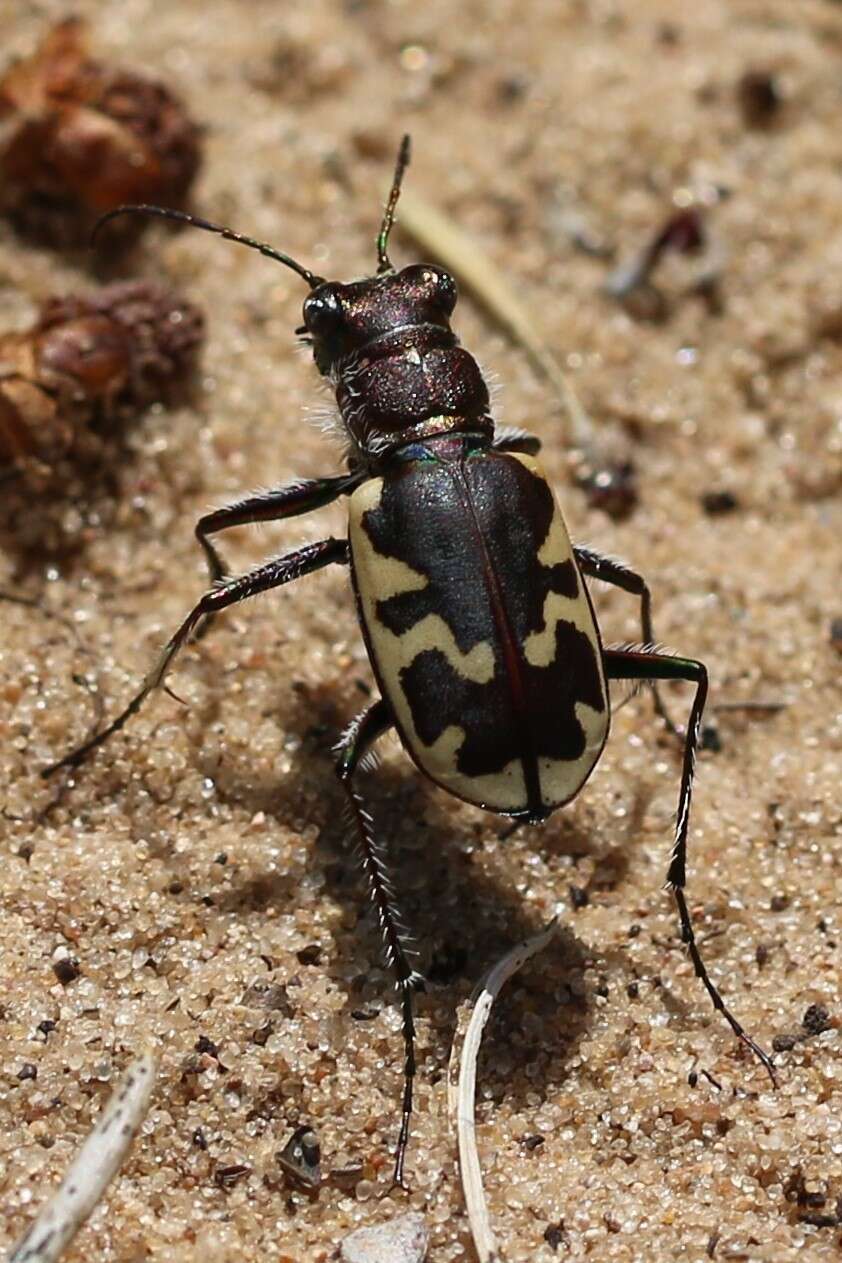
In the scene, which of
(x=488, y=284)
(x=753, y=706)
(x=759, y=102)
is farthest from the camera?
(x=759, y=102)

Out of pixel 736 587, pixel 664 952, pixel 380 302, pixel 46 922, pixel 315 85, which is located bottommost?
pixel 664 952

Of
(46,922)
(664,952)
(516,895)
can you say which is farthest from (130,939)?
(664,952)

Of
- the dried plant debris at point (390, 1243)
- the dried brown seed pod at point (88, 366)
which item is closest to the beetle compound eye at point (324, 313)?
the dried brown seed pod at point (88, 366)

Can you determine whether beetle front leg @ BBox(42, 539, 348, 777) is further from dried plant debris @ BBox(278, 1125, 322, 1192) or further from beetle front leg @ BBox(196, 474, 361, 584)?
dried plant debris @ BBox(278, 1125, 322, 1192)

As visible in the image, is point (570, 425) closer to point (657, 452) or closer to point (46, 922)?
point (657, 452)

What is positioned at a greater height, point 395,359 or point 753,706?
point 395,359

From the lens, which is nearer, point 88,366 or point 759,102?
point 88,366

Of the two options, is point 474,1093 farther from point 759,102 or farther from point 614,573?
point 759,102

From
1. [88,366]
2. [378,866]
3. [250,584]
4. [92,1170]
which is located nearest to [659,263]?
[88,366]
